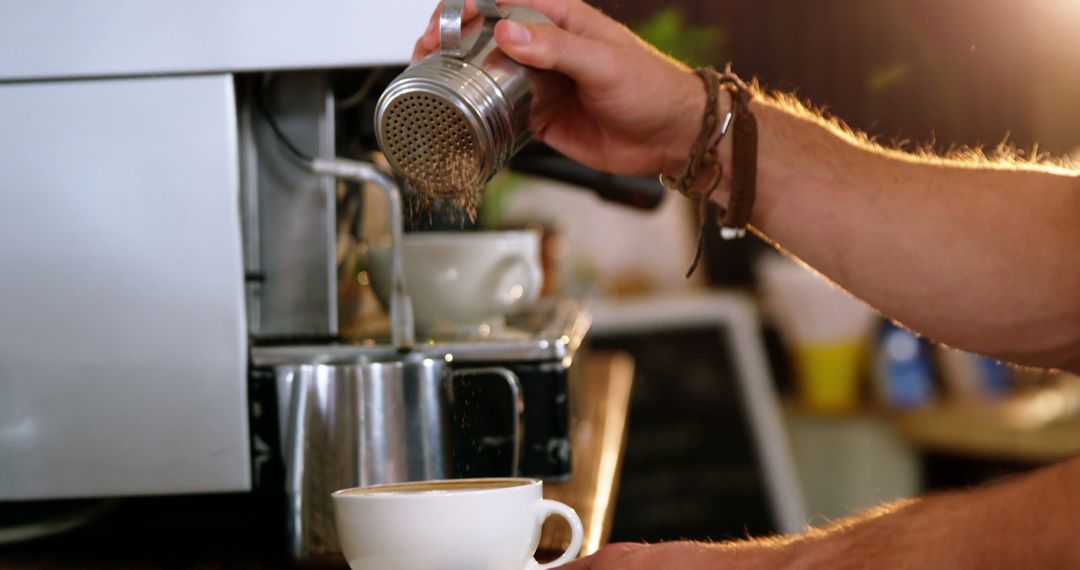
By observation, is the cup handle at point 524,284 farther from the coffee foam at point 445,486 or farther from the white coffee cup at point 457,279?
the coffee foam at point 445,486

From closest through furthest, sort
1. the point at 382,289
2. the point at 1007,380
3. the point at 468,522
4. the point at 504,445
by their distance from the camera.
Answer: the point at 468,522
the point at 504,445
the point at 382,289
the point at 1007,380

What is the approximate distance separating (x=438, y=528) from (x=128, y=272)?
41cm

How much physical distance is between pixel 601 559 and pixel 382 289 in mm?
499

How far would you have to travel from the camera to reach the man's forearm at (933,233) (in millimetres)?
1077

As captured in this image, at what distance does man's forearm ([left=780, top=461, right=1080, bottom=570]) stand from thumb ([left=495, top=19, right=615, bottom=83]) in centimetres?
35

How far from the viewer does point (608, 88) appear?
925 mm

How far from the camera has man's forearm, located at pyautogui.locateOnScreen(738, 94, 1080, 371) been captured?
1077 millimetres

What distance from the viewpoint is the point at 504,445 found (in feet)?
3.02

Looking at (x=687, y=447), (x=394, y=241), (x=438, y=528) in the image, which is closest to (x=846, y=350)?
(x=687, y=447)

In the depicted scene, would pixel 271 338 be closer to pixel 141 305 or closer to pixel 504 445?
pixel 141 305

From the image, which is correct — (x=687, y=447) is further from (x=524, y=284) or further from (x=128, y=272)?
(x=128, y=272)

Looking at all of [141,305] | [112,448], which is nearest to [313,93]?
[141,305]

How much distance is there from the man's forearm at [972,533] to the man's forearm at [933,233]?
412mm

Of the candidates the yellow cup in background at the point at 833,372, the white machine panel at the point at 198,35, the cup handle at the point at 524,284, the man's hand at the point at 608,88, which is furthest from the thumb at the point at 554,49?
the yellow cup in background at the point at 833,372
